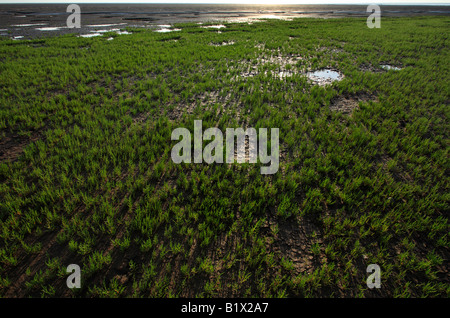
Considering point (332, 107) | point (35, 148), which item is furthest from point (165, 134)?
point (332, 107)

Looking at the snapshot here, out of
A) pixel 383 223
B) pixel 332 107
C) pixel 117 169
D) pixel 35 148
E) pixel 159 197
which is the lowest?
pixel 383 223

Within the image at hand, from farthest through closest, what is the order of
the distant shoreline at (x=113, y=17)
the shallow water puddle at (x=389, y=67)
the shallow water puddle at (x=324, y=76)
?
the distant shoreline at (x=113, y=17), the shallow water puddle at (x=389, y=67), the shallow water puddle at (x=324, y=76)

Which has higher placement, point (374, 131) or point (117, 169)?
point (374, 131)

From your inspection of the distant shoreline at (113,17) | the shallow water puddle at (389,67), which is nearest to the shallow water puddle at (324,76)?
the shallow water puddle at (389,67)

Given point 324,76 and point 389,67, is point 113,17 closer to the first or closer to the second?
point 324,76

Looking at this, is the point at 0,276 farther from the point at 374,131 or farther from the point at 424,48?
the point at 424,48

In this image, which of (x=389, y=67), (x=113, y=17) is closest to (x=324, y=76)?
(x=389, y=67)

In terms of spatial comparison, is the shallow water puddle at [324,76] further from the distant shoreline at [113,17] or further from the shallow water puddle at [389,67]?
the distant shoreline at [113,17]

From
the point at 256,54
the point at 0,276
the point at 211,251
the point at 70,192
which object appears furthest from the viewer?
the point at 256,54

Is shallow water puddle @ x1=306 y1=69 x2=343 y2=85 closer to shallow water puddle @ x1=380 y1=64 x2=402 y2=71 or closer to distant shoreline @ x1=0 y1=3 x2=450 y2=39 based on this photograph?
shallow water puddle @ x1=380 y1=64 x2=402 y2=71
